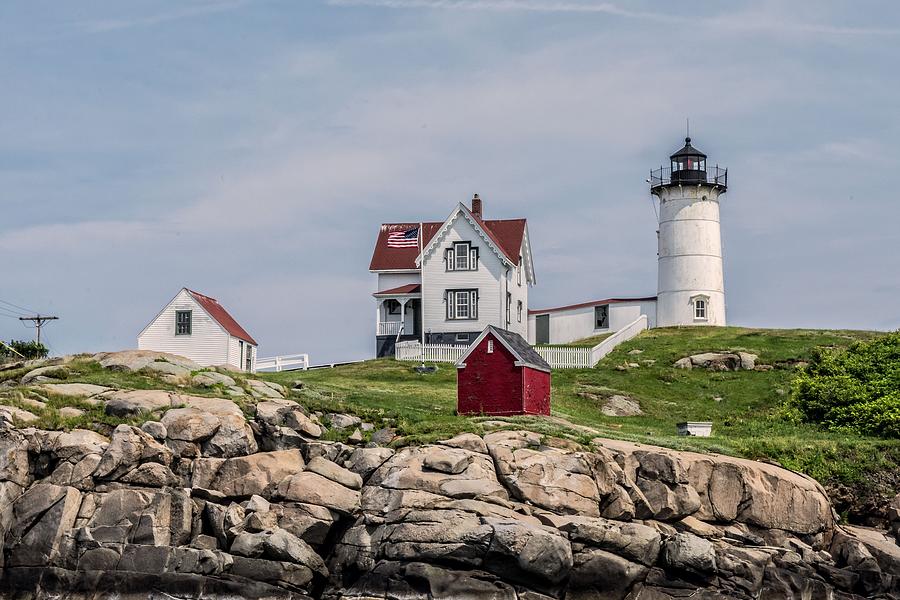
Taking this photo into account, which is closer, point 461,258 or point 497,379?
point 497,379

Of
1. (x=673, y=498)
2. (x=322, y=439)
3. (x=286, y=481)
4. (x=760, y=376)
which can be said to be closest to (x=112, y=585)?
(x=286, y=481)

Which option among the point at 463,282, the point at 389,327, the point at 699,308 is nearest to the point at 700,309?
the point at 699,308

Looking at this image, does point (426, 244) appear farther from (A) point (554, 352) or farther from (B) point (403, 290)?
(A) point (554, 352)

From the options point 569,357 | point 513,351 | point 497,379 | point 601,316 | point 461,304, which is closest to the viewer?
point 513,351

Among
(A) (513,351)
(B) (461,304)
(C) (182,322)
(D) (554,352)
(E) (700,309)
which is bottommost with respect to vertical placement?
(A) (513,351)

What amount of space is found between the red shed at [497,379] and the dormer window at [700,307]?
87.3 ft

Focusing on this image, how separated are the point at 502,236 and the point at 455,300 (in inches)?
193

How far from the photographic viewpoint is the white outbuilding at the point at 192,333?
5375 centimetres

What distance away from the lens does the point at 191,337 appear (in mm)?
53969

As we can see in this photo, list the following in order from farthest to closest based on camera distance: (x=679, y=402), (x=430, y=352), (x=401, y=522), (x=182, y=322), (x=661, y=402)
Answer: (x=430, y=352)
(x=182, y=322)
(x=679, y=402)
(x=661, y=402)
(x=401, y=522)

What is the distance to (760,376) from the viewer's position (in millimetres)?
56156

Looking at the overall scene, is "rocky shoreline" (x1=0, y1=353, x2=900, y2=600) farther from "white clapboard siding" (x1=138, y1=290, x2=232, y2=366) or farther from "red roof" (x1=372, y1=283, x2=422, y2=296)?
"red roof" (x1=372, y1=283, x2=422, y2=296)

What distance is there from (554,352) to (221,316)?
52.6 ft

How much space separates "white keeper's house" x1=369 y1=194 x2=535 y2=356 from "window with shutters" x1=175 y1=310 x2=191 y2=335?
13988 millimetres
